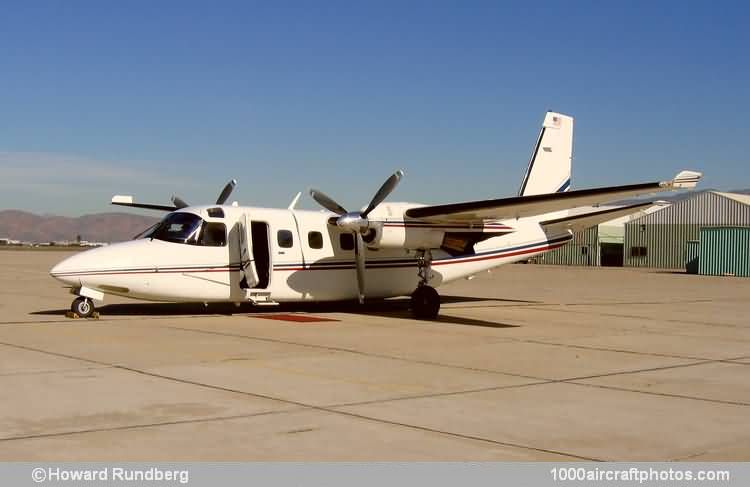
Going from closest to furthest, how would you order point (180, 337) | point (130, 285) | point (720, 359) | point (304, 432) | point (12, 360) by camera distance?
point (304, 432) → point (12, 360) → point (720, 359) → point (180, 337) → point (130, 285)

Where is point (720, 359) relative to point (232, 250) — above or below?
below

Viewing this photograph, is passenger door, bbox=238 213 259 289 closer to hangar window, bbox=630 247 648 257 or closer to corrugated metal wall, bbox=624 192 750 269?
corrugated metal wall, bbox=624 192 750 269

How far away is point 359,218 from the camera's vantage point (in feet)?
64.7

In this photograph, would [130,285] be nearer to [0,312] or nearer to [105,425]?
[0,312]

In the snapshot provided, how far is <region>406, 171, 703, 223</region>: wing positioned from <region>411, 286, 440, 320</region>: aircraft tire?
1.76m

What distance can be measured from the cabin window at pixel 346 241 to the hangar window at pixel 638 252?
49.6 m

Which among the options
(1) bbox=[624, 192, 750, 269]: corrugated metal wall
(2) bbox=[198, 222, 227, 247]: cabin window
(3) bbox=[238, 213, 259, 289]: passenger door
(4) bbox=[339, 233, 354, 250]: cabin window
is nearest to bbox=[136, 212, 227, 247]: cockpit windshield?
(2) bbox=[198, 222, 227, 247]: cabin window

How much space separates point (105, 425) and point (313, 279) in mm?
12936

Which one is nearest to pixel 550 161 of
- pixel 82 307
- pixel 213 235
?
pixel 213 235

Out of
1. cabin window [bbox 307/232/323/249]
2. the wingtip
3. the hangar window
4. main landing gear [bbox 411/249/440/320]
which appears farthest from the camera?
the hangar window

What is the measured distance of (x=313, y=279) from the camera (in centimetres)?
2116

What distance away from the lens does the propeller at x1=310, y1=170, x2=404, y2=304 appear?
19.7 meters

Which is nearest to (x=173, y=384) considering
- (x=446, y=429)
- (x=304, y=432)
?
(x=304, y=432)

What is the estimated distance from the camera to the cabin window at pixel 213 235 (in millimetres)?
19750
